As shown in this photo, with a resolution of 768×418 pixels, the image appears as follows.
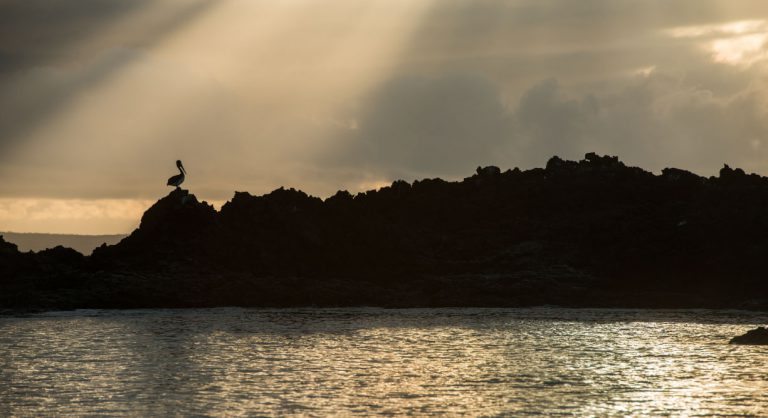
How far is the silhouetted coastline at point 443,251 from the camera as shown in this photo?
305 ft

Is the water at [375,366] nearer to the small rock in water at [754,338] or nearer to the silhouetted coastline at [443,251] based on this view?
the small rock in water at [754,338]

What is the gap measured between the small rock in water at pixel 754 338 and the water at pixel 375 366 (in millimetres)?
1295

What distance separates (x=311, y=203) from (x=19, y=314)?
3253 cm

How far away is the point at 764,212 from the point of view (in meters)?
106

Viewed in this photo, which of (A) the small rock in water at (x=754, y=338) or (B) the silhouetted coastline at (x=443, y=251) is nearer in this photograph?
(A) the small rock in water at (x=754, y=338)

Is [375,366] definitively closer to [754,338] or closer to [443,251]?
[754,338]

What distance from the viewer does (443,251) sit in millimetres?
106812

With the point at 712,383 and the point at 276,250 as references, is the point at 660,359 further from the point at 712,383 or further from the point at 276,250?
the point at 276,250

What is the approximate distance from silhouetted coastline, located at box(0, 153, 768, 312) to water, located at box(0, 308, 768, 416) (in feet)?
34.7

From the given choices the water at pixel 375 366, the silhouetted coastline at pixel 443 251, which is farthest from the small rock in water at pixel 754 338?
the silhouetted coastline at pixel 443 251

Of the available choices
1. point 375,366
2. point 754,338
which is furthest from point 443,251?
point 375,366

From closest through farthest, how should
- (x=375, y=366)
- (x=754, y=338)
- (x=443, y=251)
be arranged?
(x=375, y=366) < (x=754, y=338) < (x=443, y=251)

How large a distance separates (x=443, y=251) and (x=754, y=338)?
49.2m

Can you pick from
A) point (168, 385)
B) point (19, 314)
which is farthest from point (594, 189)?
point (168, 385)
